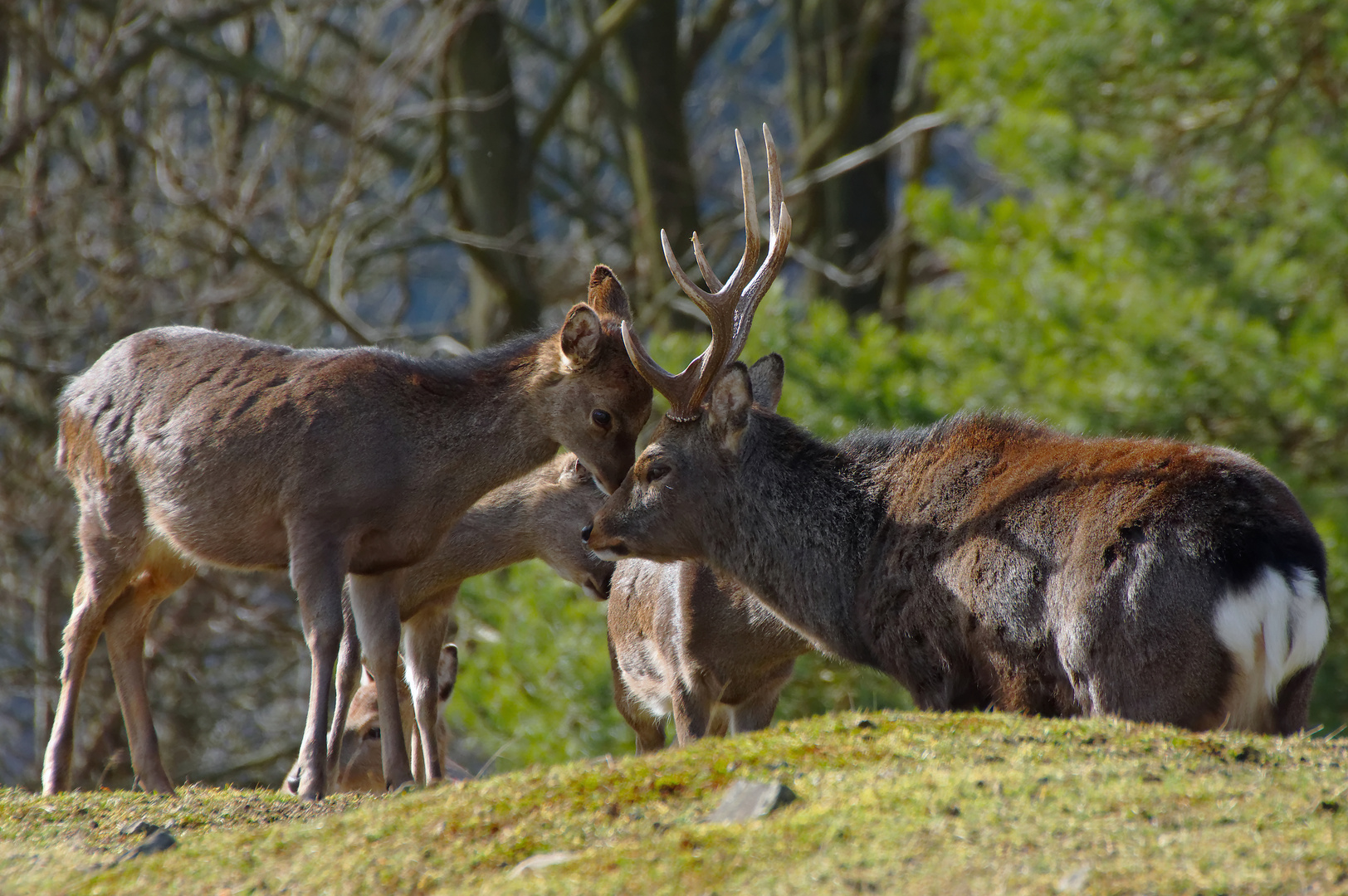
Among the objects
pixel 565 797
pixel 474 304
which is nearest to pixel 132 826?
pixel 565 797

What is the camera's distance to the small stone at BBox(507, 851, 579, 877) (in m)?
3.66

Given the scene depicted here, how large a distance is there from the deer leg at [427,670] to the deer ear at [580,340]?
1881 mm

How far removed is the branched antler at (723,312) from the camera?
621 centimetres

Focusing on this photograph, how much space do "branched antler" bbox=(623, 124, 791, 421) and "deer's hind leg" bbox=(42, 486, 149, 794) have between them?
2.38 metres

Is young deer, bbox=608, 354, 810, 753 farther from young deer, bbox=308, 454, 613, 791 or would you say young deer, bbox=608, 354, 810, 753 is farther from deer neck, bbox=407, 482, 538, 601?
deer neck, bbox=407, 482, 538, 601

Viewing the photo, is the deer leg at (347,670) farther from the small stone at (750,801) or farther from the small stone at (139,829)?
the small stone at (750,801)

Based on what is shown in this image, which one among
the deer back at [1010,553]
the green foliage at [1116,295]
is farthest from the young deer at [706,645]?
the green foliage at [1116,295]

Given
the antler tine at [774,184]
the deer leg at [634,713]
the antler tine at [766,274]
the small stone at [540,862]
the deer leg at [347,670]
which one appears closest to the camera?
the small stone at [540,862]

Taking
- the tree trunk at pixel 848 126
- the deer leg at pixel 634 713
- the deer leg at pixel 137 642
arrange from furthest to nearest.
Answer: the tree trunk at pixel 848 126
the deer leg at pixel 634 713
the deer leg at pixel 137 642

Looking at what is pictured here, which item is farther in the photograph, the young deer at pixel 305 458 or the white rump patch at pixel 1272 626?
the young deer at pixel 305 458

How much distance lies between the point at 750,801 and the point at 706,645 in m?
3.03

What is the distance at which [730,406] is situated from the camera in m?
6.35

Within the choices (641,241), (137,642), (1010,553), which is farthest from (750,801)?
(641,241)

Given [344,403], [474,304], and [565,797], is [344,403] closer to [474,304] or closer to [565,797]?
[565,797]
